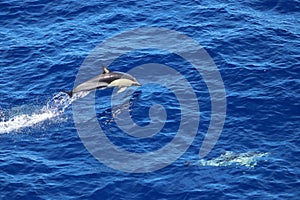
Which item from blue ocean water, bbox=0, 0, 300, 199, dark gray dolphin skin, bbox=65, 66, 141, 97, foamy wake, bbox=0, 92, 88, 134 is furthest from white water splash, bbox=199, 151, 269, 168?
foamy wake, bbox=0, 92, 88, 134

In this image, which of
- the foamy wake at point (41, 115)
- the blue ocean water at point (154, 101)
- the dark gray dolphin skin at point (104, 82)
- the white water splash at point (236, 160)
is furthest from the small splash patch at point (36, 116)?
the white water splash at point (236, 160)

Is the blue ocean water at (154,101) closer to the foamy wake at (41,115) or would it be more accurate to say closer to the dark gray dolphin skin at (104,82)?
the foamy wake at (41,115)

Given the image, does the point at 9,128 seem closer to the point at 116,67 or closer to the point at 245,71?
the point at 116,67

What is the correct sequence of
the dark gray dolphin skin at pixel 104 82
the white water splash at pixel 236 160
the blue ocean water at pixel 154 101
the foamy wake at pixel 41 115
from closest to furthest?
the blue ocean water at pixel 154 101
the white water splash at pixel 236 160
the foamy wake at pixel 41 115
the dark gray dolphin skin at pixel 104 82

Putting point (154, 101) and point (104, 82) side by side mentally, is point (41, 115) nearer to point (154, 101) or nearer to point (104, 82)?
point (104, 82)

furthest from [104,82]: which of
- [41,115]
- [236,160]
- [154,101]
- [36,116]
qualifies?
[236,160]

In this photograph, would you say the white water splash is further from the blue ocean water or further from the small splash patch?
the small splash patch
